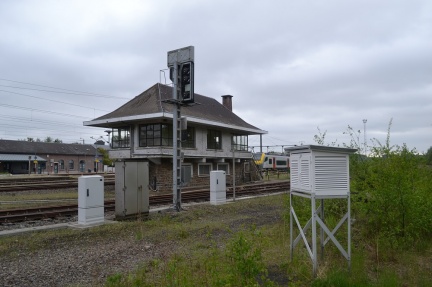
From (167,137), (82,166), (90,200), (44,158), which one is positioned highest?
(167,137)

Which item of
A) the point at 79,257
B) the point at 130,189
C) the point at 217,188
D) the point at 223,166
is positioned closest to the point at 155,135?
the point at 223,166

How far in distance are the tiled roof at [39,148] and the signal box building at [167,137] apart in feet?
143

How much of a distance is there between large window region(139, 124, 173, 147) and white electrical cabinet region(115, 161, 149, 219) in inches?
564

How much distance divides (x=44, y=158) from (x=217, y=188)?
62733mm

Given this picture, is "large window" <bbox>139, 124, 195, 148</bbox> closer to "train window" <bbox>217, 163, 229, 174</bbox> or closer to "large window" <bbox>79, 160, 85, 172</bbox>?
"train window" <bbox>217, 163, 229, 174</bbox>

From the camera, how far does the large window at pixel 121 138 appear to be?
95.5ft

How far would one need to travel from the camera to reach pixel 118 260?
7039 millimetres

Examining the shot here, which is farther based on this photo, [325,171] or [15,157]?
[15,157]

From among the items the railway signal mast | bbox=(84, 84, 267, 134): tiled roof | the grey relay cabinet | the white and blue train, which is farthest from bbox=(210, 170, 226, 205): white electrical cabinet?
the white and blue train

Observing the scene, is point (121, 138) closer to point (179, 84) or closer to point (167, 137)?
point (167, 137)

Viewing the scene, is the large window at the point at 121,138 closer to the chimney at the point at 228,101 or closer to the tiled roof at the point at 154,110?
the tiled roof at the point at 154,110

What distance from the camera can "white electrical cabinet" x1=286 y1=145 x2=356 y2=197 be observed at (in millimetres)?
5672

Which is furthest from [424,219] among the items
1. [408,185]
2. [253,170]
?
[253,170]

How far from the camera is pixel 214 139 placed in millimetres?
33031
